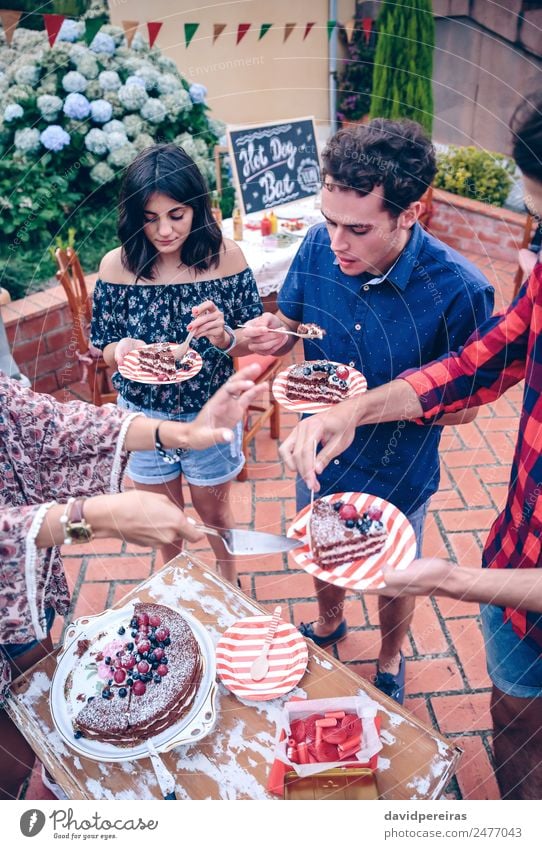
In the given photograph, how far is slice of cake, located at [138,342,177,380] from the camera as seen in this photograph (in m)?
2.68

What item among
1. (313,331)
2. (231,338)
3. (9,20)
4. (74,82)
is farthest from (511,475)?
(9,20)

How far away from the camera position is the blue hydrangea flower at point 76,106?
17.0ft

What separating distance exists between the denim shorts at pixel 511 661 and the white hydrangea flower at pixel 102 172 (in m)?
5.22

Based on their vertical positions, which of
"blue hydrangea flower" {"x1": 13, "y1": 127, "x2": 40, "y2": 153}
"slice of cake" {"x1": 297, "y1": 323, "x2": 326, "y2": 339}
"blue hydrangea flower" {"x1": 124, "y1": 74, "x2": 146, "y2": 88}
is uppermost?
"blue hydrangea flower" {"x1": 124, "y1": 74, "x2": 146, "y2": 88}

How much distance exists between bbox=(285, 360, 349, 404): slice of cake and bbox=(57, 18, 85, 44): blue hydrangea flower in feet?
16.2

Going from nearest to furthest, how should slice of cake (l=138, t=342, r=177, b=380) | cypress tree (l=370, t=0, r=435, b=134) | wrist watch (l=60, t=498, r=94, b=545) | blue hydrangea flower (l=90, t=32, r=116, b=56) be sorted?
wrist watch (l=60, t=498, r=94, b=545) < slice of cake (l=138, t=342, r=177, b=380) < blue hydrangea flower (l=90, t=32, r=116, b=56) < cypress tree (l=370, t=0, r=435, b=134)

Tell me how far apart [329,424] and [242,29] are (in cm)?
242

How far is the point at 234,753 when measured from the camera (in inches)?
76.1

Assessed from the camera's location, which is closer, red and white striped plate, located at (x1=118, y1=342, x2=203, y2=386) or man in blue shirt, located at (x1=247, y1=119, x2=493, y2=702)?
man in blue shirt, located at (x1=247, y1=119, x2=493, y2=702)

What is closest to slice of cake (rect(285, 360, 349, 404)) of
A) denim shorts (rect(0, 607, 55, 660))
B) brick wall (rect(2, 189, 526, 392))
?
denim shorts (rect(0, 607, 55, 660))

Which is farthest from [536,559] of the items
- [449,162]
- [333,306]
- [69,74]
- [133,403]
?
[449,162]

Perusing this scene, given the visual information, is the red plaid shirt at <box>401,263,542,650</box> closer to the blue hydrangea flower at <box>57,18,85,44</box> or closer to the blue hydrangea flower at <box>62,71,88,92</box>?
the blue hydrangea flower at <box>62,71,88,92</box>

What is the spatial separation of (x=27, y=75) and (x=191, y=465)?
4.80 m
